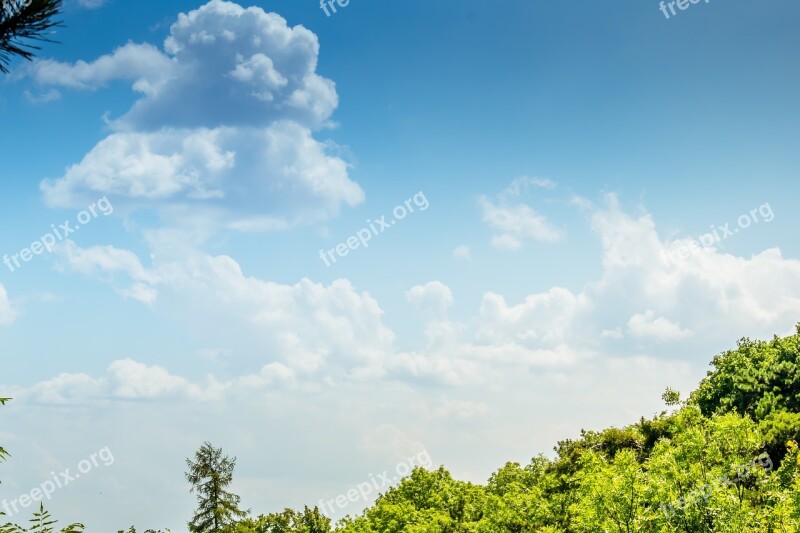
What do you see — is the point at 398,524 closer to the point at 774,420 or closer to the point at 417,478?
the point at 417,478

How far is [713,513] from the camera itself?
17281 millimetres

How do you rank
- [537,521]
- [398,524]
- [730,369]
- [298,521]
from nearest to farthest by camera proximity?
[537,521], [398,524], [730,369], [298,521]

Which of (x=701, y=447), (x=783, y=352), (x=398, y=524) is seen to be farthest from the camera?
(x=783, y=352)

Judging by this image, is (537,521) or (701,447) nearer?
(701,447)

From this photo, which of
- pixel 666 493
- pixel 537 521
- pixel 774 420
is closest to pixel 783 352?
pixel 774 420

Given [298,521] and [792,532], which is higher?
[298,521]

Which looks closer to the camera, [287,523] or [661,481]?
[661,481]

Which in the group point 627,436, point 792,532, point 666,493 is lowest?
point 792,532

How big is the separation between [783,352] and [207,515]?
48.4m

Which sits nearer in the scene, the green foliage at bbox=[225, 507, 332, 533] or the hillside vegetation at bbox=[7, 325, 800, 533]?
the hillside vegetation at bbox=[7, 325, 800, 533]

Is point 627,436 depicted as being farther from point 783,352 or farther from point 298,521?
point 298,521

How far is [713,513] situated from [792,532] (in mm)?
2142

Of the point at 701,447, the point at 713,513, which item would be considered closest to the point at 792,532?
the point at 713,513

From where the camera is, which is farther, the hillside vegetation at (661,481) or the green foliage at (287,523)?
the green foliage at (287,523)
